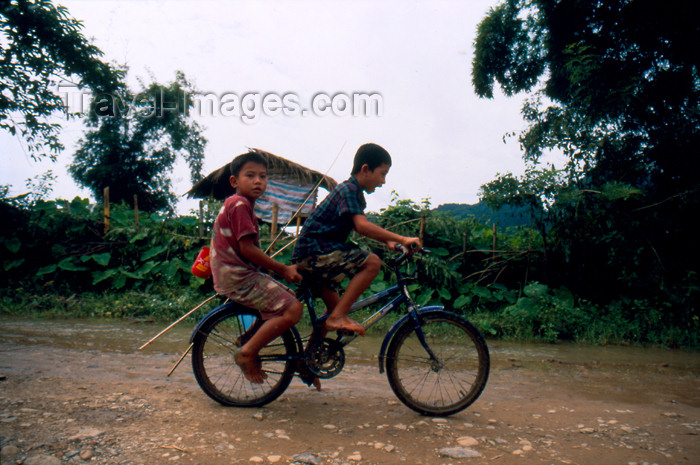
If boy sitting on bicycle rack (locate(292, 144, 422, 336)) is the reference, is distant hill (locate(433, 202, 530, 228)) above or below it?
above

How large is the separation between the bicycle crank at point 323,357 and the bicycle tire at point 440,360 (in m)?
0.36

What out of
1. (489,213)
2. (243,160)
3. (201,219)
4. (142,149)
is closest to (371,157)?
(243,160)

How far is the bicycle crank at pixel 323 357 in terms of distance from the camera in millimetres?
3326

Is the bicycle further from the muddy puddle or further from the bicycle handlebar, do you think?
the muddy puddle

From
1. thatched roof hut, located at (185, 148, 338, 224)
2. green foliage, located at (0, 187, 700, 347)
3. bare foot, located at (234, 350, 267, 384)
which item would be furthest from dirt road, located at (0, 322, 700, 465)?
thatched roof hut, located at (185, 148, 338, 224)

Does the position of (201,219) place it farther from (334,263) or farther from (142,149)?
(142,149)

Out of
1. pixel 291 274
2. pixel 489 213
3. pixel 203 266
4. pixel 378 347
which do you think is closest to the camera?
pixel 291 274

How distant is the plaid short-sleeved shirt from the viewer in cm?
330

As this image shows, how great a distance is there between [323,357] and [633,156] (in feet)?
22.6

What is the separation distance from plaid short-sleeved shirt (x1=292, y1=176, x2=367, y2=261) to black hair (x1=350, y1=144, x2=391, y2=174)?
144 mm

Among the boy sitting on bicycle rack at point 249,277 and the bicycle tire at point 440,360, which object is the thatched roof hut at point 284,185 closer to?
the boy sitting on bicycle rack at point 249,277

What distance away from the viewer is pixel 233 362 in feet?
11.3

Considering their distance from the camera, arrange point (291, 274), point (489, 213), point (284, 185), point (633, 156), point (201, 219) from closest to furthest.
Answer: point (291, 274), point (633, 156), point (489, 213), point (201, 219), point (284, 185)

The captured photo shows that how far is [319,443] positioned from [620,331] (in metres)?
5.76
